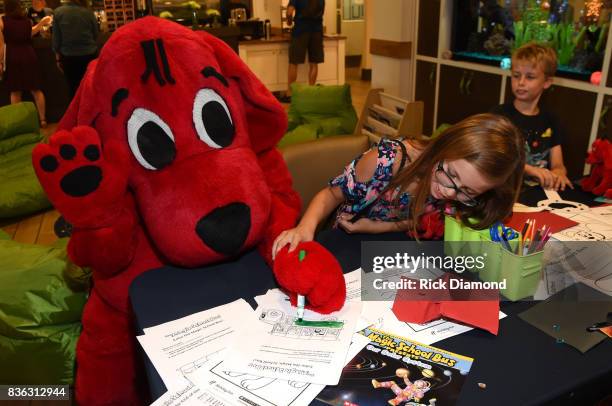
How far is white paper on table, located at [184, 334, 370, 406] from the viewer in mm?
809

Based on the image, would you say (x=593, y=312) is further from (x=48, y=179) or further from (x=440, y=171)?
(x=48, y=179)

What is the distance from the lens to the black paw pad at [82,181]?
0.99 meters

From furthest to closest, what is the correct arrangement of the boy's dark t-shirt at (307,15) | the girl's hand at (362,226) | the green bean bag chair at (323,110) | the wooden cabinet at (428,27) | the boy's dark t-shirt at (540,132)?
the boy's dark t-shirt at (307,15) < the wooden cabinet at (428,27) < the green bean bag chair at (323,110) < the boy's dark t-shirt at (540,132) < the girl's hand at (362,226)

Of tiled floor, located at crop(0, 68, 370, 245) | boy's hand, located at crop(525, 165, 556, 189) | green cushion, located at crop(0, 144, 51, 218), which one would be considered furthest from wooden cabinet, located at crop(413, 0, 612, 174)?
green cushion, located at crop(0, 144, 51, 218)

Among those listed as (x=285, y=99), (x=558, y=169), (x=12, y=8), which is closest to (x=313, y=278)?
(x=558, y=169)

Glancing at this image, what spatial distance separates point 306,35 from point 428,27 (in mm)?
2238

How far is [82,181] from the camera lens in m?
1.00

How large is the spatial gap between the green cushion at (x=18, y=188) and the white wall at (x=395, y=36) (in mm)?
2861

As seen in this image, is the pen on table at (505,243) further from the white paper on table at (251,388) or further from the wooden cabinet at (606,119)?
the wooden cabinet at (606,119)

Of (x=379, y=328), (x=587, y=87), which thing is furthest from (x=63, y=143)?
(x=587, y=87)

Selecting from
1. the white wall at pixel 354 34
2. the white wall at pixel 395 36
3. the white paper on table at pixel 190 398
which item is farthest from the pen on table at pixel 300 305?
the white wall at pixel 354 34

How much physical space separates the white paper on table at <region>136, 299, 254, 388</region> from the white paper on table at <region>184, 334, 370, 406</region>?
0.10ft

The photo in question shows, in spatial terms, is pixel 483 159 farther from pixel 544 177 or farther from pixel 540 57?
pixel 540 57

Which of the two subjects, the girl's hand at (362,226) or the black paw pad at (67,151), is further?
the girl's hand at (362,226)
